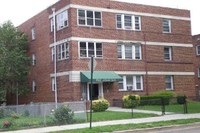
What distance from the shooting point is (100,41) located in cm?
3441

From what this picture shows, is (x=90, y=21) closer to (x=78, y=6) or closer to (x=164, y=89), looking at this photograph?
(x=78, y=6)

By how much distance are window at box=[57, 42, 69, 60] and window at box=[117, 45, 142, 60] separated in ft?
17.2

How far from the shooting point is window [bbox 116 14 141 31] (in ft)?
119

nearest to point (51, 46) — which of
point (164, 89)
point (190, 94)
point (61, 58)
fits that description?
point (61, 58)

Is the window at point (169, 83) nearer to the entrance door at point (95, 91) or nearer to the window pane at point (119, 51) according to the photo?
the window pane at point (119, 51)

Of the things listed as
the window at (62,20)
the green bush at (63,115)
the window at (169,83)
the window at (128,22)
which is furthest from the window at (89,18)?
the green bush at (63,115)

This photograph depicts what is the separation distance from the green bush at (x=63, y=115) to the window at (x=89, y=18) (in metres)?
15.2

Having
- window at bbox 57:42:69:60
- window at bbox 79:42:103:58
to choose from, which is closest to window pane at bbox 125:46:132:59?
window at bbox 79:42:103:58

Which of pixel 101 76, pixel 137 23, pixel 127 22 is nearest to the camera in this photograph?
pixel 101 76

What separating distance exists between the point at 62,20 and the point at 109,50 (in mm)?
5305

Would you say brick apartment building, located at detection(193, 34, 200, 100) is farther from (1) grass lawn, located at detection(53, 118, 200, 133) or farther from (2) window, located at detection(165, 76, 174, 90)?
(1) grass lawn, located at detection(53, 118, 200, 133)

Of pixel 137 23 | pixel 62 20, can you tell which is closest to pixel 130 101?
pixel 137 23

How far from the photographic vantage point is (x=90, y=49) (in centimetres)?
3381

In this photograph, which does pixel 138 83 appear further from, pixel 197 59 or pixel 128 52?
pixel 197 59
